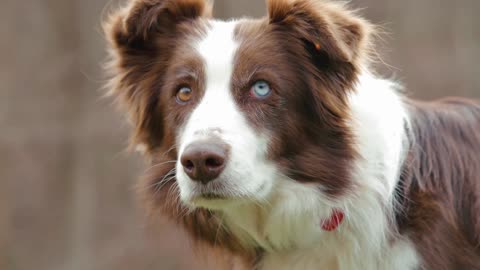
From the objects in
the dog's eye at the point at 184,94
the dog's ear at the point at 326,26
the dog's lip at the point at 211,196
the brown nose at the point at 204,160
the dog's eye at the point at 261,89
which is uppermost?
the dog's ear at the point at 326,26

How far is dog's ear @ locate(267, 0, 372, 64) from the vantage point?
4348 millimetres

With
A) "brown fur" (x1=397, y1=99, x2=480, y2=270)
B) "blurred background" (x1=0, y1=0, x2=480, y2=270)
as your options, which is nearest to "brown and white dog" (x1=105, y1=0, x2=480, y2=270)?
"brown fur" (x1=397, y1=99, x2=480, y2=270)

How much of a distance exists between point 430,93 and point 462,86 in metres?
0.36

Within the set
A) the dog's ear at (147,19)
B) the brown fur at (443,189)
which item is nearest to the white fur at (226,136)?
the dog's ear at (147,19)

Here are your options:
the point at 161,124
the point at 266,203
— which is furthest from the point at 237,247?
the point at 161,124

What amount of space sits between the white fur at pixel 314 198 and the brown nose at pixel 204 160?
0.41 ft

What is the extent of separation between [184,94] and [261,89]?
419 mm

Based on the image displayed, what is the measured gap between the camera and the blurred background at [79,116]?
9.08 metres

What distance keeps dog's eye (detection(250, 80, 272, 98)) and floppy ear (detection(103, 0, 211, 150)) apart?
2.11 feet

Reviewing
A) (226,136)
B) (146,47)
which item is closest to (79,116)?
(146,47)

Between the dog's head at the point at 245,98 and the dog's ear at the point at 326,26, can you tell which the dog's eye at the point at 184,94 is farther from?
the dog's ear at the point at 326,26

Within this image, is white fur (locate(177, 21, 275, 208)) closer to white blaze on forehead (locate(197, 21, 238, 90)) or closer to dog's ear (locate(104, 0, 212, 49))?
white blaze on forehead (locate(197, 21, 238, 90))

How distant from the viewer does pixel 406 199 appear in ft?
15.0

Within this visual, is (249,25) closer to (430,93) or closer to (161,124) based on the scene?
(161,124)
